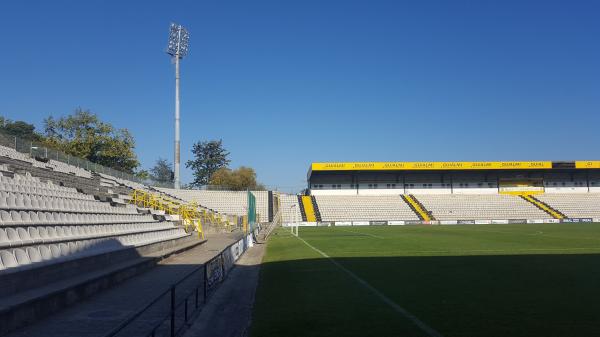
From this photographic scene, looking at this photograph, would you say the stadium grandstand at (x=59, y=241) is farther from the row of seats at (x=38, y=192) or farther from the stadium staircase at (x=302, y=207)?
the stadium staircase at (x=302, y=207)

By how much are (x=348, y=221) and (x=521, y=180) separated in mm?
29204

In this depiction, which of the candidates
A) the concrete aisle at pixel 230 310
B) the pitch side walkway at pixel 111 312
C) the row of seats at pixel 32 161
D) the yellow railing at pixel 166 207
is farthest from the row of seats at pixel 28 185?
the yellow railing at pixel 166 207

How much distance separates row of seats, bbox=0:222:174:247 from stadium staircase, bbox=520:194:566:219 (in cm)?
5921

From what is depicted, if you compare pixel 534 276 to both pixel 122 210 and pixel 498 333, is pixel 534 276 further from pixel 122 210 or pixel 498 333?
pixel 122 210

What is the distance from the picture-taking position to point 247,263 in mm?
18281

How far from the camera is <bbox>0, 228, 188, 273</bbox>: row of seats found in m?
8.74

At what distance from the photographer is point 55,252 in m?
10.5

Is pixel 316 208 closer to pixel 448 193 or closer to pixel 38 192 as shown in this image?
pixel 448 193

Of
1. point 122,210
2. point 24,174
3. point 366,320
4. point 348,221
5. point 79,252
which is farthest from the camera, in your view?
point 348,221

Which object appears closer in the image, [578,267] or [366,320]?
[366,320]

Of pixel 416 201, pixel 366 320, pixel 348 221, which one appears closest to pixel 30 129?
pixel 348 221

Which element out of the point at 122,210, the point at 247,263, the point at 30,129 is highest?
the point at 30,129

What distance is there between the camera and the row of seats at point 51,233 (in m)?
9.57

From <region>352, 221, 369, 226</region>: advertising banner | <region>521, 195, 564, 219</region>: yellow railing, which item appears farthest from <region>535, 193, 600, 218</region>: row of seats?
<region>352, 221, 369, 226</region>: advertising banner
